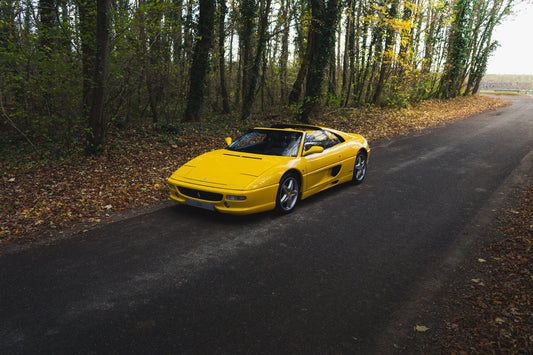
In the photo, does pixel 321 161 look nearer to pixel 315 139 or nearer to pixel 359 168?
pixel 315 139

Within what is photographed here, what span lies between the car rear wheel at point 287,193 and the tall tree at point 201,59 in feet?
27.2

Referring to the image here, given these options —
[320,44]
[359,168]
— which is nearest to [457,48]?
[320,44]

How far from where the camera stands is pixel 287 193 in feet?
18.4

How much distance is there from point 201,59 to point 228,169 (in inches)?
328

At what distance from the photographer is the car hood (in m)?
5.14

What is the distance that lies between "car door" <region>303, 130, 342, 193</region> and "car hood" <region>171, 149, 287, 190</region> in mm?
597

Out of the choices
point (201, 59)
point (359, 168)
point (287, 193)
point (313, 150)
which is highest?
point (201, 59)

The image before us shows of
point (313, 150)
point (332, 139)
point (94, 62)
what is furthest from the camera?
point (94, 62)

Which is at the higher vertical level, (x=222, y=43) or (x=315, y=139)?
(x=222, y=43)

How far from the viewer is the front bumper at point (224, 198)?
497cm

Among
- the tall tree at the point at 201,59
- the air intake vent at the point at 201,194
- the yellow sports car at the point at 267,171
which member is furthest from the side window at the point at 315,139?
the tall tree at the point at 201,59

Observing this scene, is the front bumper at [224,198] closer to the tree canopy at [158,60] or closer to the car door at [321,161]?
the car door at [321,161]

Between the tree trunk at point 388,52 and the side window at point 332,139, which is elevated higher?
the tree trunk at point 388,52

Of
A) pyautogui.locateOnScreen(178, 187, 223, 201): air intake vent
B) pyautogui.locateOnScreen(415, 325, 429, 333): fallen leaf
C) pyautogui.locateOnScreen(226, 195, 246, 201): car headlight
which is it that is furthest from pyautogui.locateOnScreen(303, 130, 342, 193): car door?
pyautogui.locateOnScreen(415, 325, 429, 333): fallen leaf
